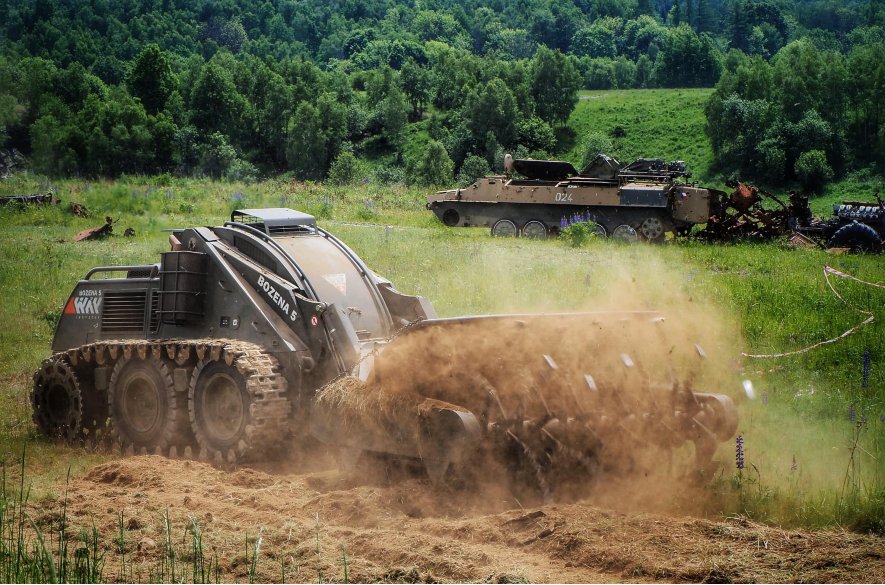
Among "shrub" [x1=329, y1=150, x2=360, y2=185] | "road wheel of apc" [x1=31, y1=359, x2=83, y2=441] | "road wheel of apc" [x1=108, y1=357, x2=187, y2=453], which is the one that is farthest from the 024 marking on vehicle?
"shrub" [x1=329, y1=150, x2=360, y2=185]

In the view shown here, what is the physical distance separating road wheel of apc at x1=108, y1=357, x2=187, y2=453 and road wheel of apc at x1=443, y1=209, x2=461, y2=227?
24403 mm

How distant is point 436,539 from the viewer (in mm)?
7723

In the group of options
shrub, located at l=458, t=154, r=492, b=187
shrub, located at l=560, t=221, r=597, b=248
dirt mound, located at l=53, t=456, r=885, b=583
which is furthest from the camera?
shrub, located at l=458, t=154, r=492, b=187

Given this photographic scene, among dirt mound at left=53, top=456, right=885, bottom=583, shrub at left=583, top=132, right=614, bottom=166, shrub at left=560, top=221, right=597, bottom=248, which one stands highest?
shrub at left=583, top=132, right=614, bottom=166

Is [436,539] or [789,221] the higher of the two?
[789,221]

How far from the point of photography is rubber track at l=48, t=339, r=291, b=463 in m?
10.1

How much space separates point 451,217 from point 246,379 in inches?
1008

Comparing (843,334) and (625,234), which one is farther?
(625,234)

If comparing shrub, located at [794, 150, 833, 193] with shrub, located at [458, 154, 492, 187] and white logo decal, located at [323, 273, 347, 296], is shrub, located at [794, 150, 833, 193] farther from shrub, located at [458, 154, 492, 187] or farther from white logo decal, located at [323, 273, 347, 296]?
white logo decal, located at [323, 273, 347, 296]

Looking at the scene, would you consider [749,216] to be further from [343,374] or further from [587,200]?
[343,374]

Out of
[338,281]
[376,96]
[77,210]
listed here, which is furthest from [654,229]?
[376,96]

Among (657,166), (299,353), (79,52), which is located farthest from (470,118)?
(299,353)

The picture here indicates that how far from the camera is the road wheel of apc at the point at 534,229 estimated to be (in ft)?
110

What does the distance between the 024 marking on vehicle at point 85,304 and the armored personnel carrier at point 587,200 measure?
21.6 metres
